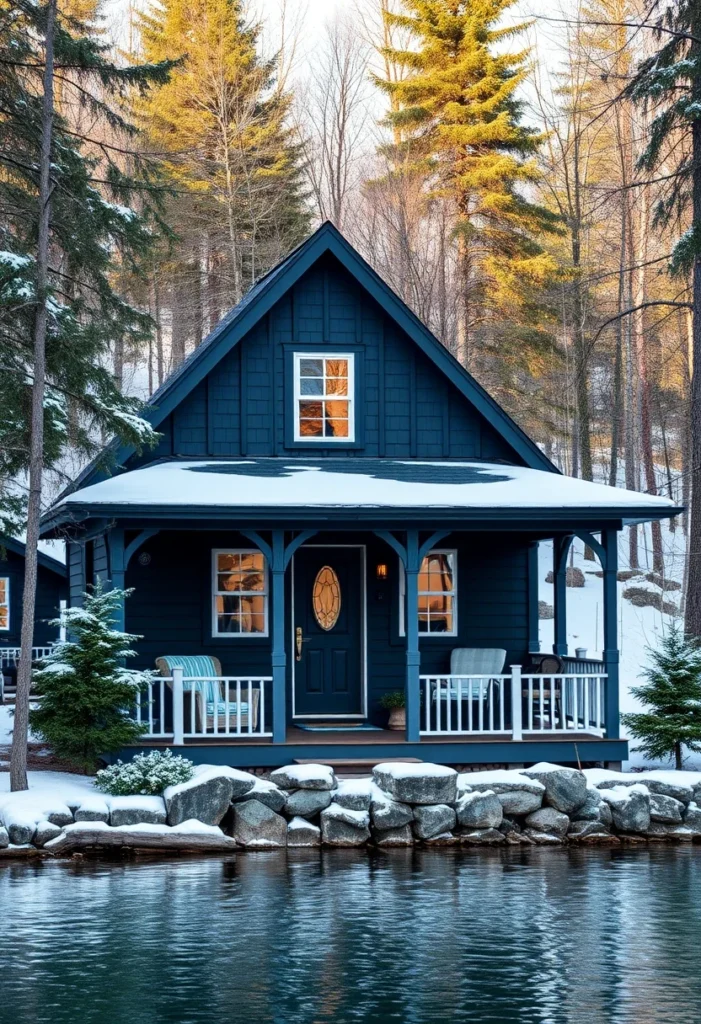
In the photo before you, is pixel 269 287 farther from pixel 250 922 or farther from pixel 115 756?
pixel 250 922

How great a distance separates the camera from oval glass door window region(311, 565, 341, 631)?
722 inches

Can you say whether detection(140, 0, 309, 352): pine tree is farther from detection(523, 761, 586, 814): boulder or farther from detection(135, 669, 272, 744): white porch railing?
detection(523, 761, 586, 814): boulder

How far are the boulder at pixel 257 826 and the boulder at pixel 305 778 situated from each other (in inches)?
12.9

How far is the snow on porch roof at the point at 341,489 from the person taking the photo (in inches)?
616

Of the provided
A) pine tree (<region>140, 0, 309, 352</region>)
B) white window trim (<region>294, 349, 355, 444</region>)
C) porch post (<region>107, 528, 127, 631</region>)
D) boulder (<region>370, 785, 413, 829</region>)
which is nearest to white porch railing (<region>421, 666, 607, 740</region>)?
boulder (<region>370, 785, 413, 829</region>)

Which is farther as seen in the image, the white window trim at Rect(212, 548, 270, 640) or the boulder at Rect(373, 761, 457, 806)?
the white window trim at Rect(212, 548, 270, 640)

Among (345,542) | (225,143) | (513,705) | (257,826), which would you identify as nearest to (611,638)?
(513,705)

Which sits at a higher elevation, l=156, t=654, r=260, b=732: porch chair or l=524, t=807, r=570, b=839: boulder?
l=156, t=654, r=260, b=732: porch chair

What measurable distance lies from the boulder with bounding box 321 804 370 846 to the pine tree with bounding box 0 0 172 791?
3265mm

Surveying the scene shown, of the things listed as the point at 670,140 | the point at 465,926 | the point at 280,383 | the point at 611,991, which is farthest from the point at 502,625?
the point at 670,140

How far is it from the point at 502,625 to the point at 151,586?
4.79 meters

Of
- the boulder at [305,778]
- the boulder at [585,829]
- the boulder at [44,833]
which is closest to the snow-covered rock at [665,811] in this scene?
the boulder at [585,829]

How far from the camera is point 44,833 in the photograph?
44.4ft

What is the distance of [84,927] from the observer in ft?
33.6
